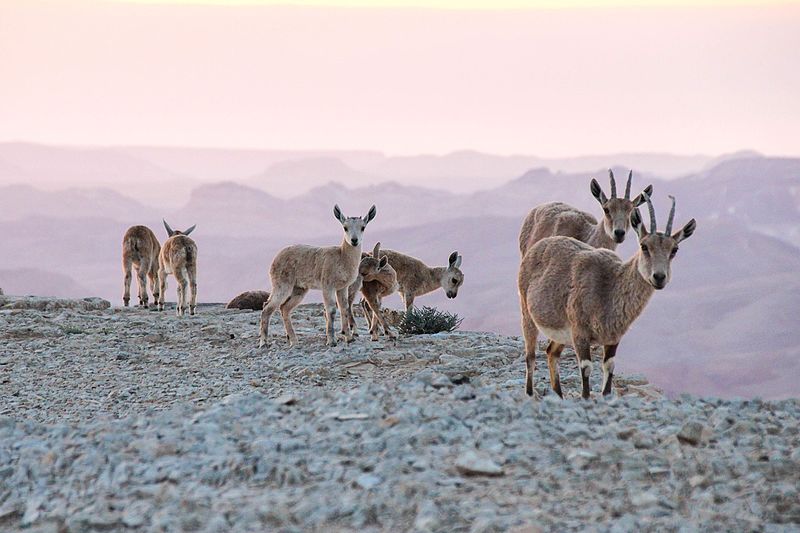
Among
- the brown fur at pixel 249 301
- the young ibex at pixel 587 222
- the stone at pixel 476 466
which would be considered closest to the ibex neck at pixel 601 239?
the young ibex at pixel 587 222

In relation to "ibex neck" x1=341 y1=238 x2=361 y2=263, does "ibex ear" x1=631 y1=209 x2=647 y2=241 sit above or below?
above

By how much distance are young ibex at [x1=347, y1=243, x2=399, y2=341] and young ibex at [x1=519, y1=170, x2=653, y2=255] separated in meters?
2.53

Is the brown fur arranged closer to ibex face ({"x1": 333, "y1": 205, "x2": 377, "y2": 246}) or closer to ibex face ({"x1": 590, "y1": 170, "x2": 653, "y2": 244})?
ibex face ({"x1": 333, "y1": 205, "x2": 377, "y2": 246})

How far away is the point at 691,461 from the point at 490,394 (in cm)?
224

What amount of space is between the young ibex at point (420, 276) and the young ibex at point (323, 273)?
2997mm

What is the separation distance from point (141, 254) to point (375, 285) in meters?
9.25

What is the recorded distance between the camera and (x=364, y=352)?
57.2ft

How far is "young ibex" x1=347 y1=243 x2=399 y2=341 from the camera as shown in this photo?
19.1m

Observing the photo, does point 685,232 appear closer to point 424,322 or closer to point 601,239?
point 601,239

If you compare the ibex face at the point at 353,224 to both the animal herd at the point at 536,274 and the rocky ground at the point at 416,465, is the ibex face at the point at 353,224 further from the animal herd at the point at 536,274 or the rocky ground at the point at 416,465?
the rocky ground at the point at 416,465

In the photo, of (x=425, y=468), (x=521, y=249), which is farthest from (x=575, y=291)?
(x=521, y=249)

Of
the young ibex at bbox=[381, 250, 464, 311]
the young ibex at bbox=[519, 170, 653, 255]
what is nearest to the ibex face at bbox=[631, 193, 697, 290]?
the young ibex at bbox=[519, 170, 653, 255]

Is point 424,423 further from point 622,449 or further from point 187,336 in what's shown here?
point 187,336

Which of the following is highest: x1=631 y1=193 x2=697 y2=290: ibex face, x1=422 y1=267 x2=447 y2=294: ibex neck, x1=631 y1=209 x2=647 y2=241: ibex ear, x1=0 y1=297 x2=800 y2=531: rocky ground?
x1=631 y1=209 x2=647 y2=241: ibex ear
